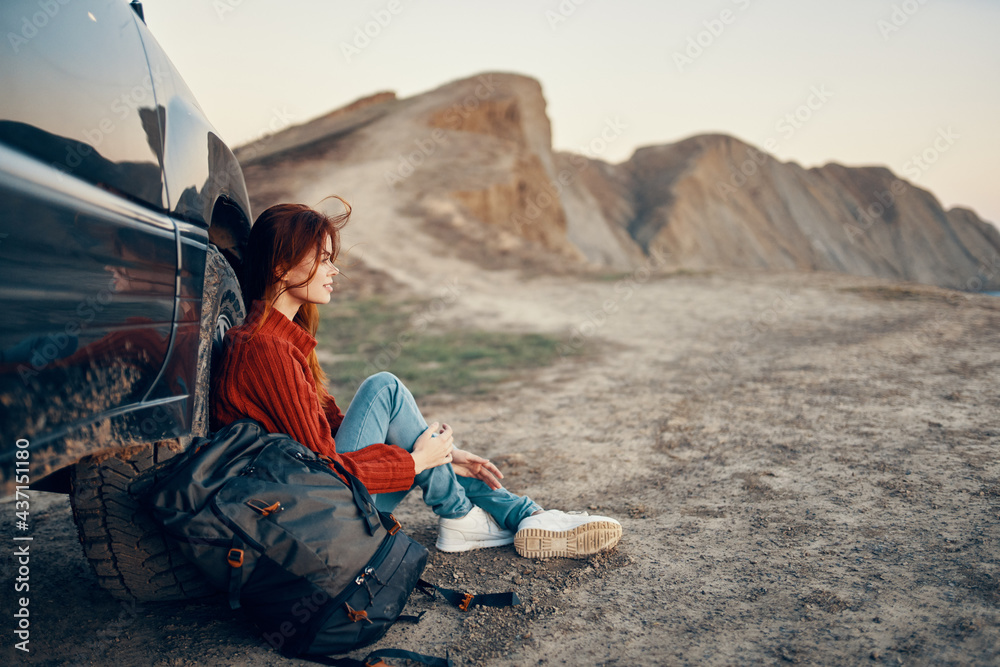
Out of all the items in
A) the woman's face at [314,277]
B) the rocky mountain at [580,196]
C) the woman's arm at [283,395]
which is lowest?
the woman's arm at [283,395]

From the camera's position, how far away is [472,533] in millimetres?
2674

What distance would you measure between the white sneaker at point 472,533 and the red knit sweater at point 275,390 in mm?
567

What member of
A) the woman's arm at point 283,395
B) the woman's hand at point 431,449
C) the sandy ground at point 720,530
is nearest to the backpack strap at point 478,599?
the sandy ground at point 720,530

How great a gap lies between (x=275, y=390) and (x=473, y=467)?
91cm

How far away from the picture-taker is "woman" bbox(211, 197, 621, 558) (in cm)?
204

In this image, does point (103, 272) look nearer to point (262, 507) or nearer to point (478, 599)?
point (262, 507)

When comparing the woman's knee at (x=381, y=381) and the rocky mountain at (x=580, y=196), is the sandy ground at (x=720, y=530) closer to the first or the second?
the woman's knee at (x=381, y=381)

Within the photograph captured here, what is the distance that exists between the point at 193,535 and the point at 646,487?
229 cm

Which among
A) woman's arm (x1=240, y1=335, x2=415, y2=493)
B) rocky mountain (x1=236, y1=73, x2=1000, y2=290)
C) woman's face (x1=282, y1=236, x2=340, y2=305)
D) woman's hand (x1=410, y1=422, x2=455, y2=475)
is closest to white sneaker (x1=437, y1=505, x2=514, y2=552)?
woman's hand (x1=410, y1=422, x2=455, y2=475)

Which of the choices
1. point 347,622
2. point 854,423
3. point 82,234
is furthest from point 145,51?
point 854,423

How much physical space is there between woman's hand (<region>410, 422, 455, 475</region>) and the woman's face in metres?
0.62

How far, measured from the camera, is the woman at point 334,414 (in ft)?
6.71

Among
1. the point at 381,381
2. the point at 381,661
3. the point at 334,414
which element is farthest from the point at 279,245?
the point at 381,661

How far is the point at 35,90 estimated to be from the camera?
54.4 inches
